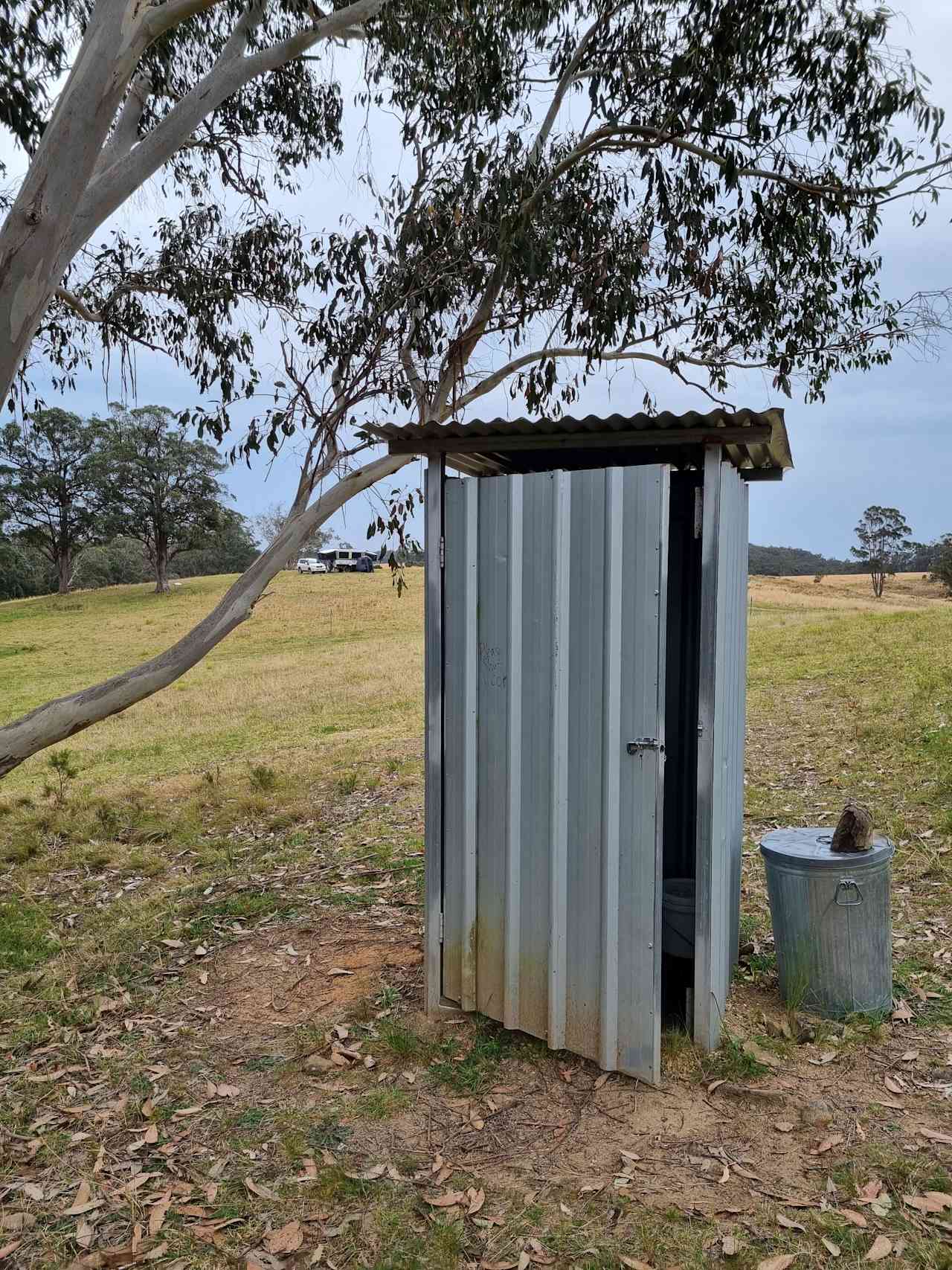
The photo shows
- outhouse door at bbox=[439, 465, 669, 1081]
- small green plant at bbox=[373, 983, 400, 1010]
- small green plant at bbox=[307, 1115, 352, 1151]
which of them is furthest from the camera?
small green plant at bbox=[373, 983, 400, 1010]

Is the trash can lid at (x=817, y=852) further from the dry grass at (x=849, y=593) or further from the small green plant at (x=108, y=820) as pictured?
the dry grass at (x=849, y=593)

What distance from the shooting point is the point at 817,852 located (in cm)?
433

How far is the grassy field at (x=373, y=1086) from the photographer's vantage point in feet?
10.2

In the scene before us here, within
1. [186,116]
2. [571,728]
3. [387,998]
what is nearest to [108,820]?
[387,998]

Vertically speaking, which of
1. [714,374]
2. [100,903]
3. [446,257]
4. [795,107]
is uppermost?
[795,107]

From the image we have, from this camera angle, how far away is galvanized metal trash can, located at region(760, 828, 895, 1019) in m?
4.24

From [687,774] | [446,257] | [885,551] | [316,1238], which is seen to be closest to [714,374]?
[446,257]

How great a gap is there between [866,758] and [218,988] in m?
6.69

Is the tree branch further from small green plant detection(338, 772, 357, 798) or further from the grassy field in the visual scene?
small green plant detection(338, 772, 357, 798)

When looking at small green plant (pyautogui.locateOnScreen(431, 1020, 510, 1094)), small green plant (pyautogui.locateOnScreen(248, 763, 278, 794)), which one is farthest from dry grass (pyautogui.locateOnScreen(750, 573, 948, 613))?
small green plant (pyautogui.locateOnScreen(431, 1020, 510, 1094))

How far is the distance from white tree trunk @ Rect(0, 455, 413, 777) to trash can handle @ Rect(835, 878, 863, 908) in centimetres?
460

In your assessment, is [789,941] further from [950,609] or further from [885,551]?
[885,551]

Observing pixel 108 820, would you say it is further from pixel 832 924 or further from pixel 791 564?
pixel 791 564

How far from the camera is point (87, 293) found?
9.66 meters
